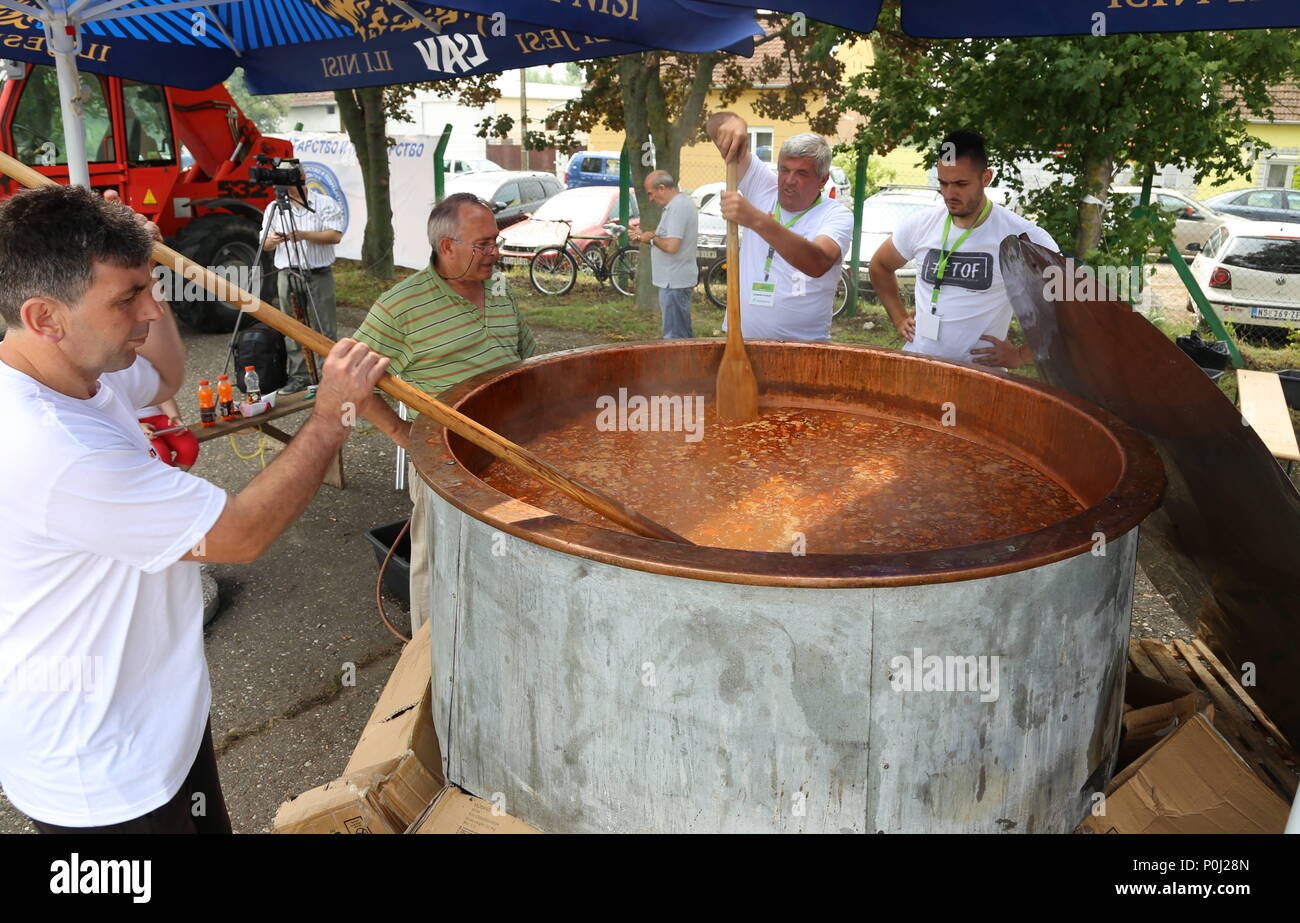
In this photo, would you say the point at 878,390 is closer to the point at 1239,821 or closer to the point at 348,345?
the point at 1239,821

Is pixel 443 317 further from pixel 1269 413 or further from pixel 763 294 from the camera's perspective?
pixel 1269 413

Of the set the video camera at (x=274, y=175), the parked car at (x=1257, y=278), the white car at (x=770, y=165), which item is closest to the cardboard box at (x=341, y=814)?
the video camera at (x=274, y=175)

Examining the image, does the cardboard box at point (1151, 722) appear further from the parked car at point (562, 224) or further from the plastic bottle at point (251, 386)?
the parked car at point (562, 224)

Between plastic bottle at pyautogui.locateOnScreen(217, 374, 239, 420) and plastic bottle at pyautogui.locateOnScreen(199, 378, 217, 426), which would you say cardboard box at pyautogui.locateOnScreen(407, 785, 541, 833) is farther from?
plastic bottle at pyautogui.locateOnScreen(217, 374, 239, 420)

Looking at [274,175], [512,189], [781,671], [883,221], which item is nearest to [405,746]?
[781,671]

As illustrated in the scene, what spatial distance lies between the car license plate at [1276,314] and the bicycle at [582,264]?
7064 millimetres

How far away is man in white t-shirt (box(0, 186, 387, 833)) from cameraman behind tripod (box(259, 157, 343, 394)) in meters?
6.04

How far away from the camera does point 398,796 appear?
3.08m

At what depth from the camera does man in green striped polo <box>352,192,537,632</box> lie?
3861 millimetres

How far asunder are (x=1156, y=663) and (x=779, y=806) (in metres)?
2.18

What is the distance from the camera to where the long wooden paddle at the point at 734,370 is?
399 cm

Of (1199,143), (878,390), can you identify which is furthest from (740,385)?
(1199,143)

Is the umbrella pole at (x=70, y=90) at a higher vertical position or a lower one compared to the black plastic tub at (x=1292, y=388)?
higher

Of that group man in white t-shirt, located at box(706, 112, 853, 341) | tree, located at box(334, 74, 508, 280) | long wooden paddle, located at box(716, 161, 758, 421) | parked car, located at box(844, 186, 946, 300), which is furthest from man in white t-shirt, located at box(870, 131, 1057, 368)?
tree, located at box(334, 74, 508, 280)
